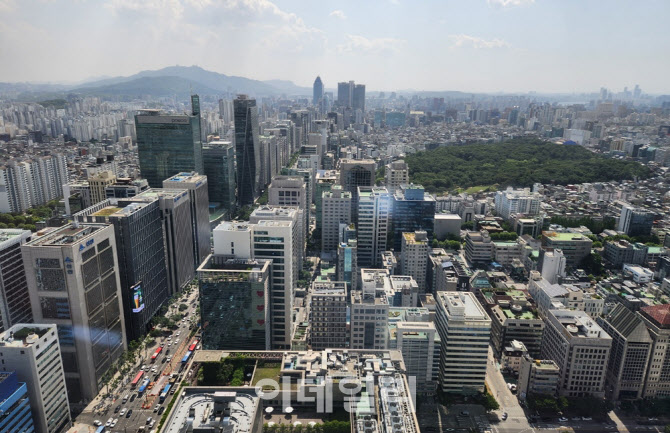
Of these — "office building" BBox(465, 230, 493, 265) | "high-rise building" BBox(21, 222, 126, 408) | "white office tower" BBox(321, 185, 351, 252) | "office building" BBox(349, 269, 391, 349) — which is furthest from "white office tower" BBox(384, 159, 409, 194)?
"high-rise building" BBox(21, 222, 126, 408)

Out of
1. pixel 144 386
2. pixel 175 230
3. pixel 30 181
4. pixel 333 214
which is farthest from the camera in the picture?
pixel 30 181

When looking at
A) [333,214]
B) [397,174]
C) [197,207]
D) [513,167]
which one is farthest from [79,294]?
[513,167]

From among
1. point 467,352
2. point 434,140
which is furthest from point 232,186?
point 434,140

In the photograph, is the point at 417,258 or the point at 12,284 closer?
the point at 12,284

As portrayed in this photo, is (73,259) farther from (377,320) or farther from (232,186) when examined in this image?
Result: (232,186)

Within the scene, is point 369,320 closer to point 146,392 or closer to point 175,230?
point 146,392

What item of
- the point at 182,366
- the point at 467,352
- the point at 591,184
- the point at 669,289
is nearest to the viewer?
the point at 467,352
